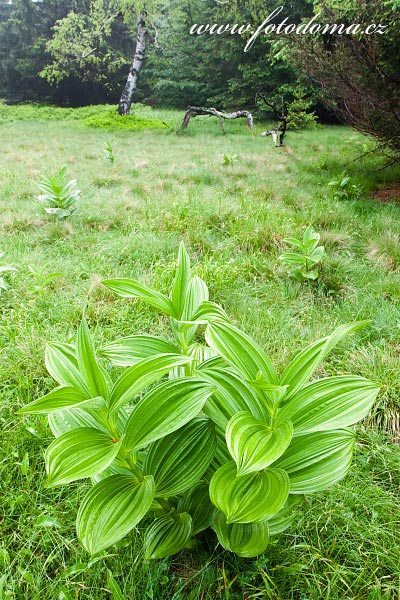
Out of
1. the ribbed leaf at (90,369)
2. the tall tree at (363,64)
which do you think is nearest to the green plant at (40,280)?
the ribbed leaf at (90,369)

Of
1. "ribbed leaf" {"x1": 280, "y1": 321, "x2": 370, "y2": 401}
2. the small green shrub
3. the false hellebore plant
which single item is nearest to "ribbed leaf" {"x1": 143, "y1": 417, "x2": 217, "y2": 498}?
the false hellebore plant

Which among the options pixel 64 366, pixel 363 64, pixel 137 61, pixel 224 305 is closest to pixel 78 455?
pixel 64 366

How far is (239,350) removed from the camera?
96 cm

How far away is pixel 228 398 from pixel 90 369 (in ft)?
1.17

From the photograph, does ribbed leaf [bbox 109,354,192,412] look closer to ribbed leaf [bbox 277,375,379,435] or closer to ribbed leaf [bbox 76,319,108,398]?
ribbed leaf [bbox 76,319,108,398]

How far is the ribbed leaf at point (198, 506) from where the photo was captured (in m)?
1.07

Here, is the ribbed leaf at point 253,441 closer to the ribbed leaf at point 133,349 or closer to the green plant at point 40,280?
the ribbed leaf at point 133,349

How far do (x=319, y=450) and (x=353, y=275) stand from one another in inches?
86.6

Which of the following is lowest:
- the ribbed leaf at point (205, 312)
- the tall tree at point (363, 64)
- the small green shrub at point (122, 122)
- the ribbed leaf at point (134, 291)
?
the ribbed leaf at point (205, 312)

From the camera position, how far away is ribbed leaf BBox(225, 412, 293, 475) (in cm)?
76

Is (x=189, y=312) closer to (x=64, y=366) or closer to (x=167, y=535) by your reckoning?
(x=64, y=366)

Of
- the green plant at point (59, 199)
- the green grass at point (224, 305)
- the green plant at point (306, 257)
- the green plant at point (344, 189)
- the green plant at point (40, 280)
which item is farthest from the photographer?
the green plant at point (344, 189)

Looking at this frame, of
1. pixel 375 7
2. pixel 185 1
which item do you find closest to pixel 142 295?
pixel 375 7

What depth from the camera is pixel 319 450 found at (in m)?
0.96
